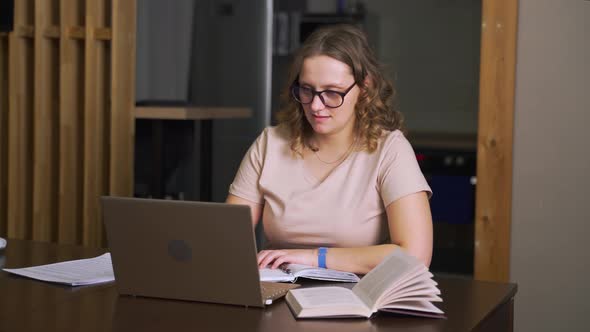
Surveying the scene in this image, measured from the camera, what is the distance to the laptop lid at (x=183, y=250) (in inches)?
65.5

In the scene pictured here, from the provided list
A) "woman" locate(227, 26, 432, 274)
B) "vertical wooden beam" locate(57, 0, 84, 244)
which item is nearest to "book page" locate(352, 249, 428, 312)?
"woman" locate(227, 26, 432, 274)

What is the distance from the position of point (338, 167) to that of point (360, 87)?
245 millimetres

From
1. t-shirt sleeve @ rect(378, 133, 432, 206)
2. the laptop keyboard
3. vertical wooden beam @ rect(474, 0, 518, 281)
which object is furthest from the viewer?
vertical wooden beam @ rect(474, 0, 518, 281)

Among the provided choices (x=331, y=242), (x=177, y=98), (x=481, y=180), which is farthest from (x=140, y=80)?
(x=331, y=242)

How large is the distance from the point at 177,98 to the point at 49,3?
0.98 meters

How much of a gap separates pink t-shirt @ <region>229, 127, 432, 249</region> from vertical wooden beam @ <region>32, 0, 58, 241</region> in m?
1.87

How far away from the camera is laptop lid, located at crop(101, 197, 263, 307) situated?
1663 mm

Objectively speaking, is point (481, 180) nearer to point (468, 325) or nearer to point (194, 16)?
point (468, 325)

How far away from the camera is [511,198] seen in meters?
3.27

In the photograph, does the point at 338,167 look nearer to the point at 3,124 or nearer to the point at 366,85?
the point at 366,85

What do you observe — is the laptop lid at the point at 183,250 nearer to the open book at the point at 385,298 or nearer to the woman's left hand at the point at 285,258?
the open book at the point at 385,298

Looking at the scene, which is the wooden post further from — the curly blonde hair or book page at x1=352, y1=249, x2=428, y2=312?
book page at x1=352, y1=249, x2=428, y2=312

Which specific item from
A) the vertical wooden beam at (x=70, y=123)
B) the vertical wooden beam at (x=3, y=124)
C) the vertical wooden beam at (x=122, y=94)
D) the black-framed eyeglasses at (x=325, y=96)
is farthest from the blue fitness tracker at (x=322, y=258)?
the vertical wooden beam at (x=3, y=124)

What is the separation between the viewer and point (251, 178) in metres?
2.54
